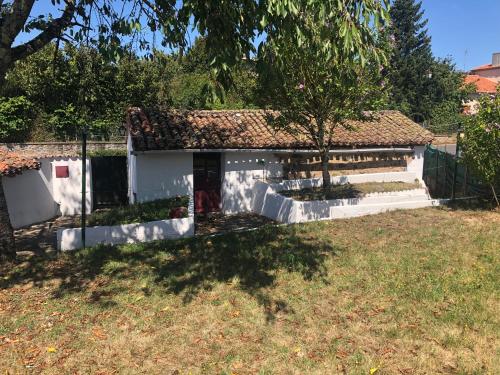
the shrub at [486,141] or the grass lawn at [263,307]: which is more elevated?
the shrub at [486,141]

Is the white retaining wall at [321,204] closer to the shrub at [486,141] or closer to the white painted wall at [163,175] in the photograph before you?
the shrub at [486,141]

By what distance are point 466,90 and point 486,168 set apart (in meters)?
43.8

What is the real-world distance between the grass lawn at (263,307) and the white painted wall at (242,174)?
5023mm

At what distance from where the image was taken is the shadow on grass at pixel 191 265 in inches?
278

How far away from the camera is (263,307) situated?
6.34 metres

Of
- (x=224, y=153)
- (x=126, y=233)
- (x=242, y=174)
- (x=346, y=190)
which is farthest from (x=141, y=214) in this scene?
(x=346, y=190)

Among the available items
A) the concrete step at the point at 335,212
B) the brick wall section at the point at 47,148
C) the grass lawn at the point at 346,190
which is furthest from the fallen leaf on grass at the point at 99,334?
the brick wall section at the point at 47,148

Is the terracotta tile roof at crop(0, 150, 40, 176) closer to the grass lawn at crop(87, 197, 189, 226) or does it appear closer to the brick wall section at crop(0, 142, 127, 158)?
the grass lawn at crop(87, 197, 189, 226)

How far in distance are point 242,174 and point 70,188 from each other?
6367mm

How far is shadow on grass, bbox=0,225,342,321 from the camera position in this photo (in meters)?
7.06

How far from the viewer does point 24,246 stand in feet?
33.0

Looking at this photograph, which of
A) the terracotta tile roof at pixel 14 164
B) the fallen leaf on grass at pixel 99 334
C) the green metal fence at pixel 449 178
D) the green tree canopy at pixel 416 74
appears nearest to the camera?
the fallen leaf on grass at pixel 99 334

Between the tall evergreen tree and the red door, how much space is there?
34.2 metres

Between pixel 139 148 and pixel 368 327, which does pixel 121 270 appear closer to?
pixel 368 327
